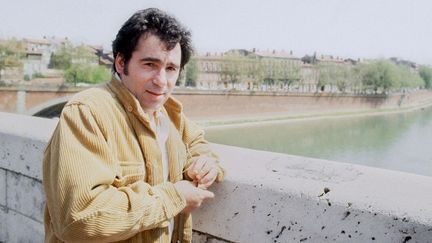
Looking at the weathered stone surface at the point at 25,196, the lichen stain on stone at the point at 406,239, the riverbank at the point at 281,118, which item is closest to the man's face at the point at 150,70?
the lichen stain on stone at the point at 406,239

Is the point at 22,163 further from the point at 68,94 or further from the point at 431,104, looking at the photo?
the point at 431,104

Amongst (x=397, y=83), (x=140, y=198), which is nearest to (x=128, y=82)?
(x=140, y=198)

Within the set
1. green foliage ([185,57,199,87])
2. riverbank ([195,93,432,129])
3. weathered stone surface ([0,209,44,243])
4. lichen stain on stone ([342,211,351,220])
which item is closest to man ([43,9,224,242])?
lichen stain on stone ([342,211,351,220])

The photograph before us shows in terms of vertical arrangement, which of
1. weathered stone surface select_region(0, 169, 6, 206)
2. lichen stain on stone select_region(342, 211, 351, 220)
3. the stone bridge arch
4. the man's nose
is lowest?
the stone bridge arch

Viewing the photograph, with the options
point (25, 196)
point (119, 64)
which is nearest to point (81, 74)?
point (25, 196)

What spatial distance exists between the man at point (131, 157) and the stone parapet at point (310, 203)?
91mm

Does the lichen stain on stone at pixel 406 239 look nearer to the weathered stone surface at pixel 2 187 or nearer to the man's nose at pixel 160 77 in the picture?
the man's nose at pixel 160 77

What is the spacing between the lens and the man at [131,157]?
91 centimetres

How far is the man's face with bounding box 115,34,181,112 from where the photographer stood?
3.48 ft

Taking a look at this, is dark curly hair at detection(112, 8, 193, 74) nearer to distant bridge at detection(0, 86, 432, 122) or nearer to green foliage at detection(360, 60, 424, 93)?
distant bridge at detection(0, 86, 432, 122)

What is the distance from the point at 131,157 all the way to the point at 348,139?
93.5 feet

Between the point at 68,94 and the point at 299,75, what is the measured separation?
82.9 feet

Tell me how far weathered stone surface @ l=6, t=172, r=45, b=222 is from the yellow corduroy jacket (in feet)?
2.15

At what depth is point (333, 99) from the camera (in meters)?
35.6
